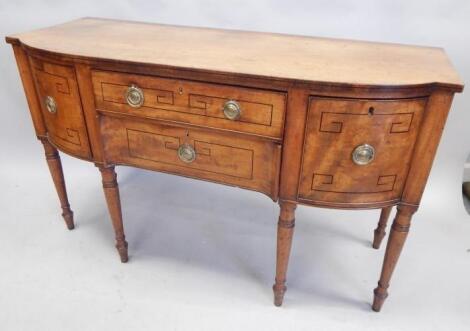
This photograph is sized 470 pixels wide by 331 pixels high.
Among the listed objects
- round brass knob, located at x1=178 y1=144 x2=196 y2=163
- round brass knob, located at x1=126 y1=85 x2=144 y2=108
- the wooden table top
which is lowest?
round brass knob, located at x1=178 y1=144 x2=196 y2=163

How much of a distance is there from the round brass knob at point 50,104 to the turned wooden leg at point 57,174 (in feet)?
0.86

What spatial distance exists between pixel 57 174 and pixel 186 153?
31.2 inches

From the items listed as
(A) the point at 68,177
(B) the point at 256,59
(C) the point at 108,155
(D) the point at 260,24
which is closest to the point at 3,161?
(A) the point at 68,177

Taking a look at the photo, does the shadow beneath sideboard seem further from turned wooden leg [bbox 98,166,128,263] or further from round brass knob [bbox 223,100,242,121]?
round brass knob [bbox 223,100,242,121]

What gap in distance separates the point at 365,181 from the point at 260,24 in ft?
3.32

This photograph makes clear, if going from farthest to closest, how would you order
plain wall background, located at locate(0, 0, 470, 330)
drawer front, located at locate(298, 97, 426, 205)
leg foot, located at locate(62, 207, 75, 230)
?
1. leg foot, located at locate(62, 207, 75, 230)
2. plain wall background, located at locate(0, 0, 470, 330)
3. drawer front, located at locate(298, 97, 426, 205)

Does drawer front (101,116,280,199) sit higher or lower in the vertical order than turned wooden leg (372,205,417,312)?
higher

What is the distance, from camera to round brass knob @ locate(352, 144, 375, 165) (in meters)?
1.19

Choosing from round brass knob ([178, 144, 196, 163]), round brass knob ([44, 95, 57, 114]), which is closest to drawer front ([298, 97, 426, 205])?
round brass knob ([178, 144, 196, 163])

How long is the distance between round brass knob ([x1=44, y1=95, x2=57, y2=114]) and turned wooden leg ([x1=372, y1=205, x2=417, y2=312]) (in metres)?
1.25

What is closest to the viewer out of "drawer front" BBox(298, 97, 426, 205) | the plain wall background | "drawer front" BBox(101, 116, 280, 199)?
"drawer front" BBox(298, 97, 426, 205)

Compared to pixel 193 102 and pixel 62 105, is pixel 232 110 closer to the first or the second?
pixel 193 102

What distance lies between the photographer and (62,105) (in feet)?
4.82

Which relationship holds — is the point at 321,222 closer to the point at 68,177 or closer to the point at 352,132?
the point at 352,132
